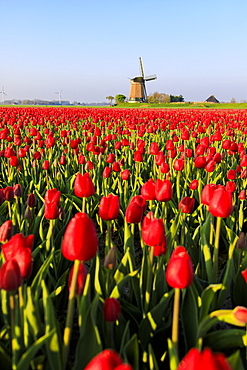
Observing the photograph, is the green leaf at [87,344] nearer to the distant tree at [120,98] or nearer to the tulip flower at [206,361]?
the tulip flower at [206,361]

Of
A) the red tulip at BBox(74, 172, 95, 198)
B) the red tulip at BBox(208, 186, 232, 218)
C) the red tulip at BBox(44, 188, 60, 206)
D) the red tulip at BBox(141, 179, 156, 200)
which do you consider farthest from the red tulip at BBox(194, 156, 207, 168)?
the red tulip at BBox(44, 188, 60, 206)

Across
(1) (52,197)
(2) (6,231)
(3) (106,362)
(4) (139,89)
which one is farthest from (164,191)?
(4) (139,89)

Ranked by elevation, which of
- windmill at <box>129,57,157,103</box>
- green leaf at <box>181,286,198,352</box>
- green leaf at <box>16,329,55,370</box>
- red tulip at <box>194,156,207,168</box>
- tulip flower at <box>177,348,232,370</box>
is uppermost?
windmill at <box>129,57,157,103</box>

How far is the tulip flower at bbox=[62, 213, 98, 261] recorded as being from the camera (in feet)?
4.02

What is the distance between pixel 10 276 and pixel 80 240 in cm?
29

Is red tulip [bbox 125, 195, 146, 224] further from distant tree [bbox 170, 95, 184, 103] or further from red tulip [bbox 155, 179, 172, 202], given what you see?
Result: distant tree [bbox 170, 95, 184, 103]

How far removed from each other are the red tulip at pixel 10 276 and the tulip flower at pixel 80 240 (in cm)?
20

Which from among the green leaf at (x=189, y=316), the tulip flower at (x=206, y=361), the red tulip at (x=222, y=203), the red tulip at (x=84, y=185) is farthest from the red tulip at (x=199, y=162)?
the tulip flower at (x=206, y=361)

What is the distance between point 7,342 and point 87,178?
1121 mm

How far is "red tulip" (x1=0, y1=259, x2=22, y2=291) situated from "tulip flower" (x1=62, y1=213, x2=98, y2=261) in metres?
0.20

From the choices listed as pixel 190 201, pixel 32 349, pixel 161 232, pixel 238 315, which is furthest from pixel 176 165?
pixel 32 349

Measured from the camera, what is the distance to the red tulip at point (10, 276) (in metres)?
1.21

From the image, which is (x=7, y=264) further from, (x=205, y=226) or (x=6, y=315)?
(x=205, y=226)

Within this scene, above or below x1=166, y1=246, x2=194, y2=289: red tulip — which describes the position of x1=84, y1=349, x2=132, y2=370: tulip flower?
above
